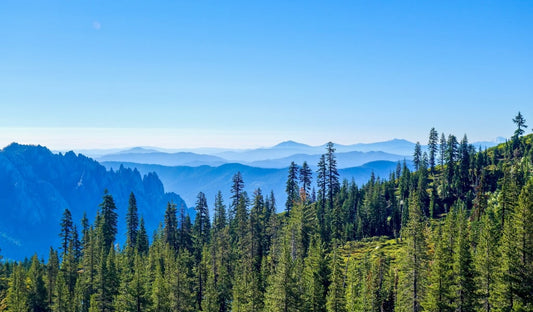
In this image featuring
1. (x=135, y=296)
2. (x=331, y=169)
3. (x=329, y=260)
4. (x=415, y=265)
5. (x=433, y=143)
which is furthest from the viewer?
(x=433, y=143)

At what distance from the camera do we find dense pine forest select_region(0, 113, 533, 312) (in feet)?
126

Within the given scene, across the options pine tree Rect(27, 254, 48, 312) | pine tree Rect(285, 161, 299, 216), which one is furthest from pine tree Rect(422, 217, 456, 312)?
pine tree Rect(27, 254, 48, 312)

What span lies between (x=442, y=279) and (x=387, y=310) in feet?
66.3

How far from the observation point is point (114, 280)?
63.6 m

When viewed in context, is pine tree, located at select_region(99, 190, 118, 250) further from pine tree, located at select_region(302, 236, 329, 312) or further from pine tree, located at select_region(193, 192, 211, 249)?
pine tree, located at select_region(302, 236, 329, 312)

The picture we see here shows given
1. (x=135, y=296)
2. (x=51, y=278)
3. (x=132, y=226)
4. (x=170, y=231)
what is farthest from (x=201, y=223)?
(x=135, y=296)

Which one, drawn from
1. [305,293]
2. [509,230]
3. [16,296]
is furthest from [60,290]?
[509,230]

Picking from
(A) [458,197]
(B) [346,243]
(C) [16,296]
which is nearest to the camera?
(C) [16,296]

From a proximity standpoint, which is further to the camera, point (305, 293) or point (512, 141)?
point (512, 141)

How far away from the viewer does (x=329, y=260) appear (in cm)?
5675

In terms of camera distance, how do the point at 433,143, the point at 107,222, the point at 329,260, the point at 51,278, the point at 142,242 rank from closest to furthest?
the point at 329,260 < the point at 51,278 < the point at 107,222 < the point at 142,242 < the point at 433,143

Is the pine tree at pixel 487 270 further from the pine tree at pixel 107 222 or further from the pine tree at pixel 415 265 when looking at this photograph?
the pine tree at pixel 107 222

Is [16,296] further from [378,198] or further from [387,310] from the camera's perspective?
[378,198]

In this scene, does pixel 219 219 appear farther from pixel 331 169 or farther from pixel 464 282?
pixel 464 282
